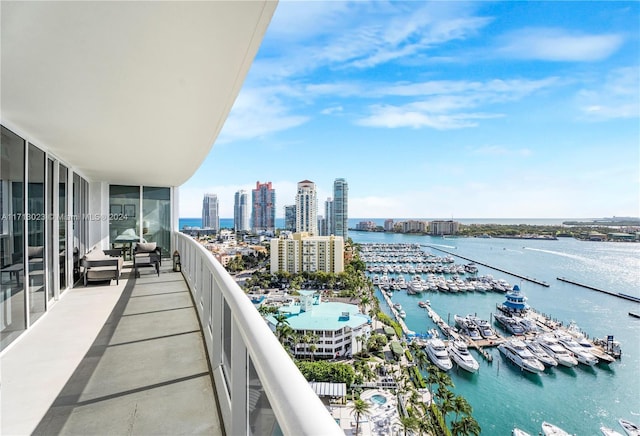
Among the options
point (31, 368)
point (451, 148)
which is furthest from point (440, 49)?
point (31, 368)

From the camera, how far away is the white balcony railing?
0.63 m

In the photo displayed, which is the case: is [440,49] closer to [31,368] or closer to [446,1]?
[446,1]

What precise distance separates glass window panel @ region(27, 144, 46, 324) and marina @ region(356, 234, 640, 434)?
25582 mm

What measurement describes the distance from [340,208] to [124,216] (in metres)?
68.3

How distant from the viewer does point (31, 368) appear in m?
2.97

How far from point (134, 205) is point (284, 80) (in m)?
52.3

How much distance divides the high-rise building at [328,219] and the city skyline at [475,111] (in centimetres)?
505

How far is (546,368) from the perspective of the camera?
28.0m

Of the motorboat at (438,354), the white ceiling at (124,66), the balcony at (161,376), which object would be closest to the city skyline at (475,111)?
the motorboat at (438,354)

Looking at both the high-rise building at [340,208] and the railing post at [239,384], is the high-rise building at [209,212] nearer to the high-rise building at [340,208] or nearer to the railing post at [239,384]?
the high-rise building at [340,208]

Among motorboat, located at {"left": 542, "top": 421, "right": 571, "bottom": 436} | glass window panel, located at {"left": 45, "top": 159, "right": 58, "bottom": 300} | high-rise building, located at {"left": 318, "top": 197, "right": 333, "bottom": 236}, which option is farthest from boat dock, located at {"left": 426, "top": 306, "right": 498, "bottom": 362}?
high-rise building, located at {"left": 318, "top": 197, "right": 333, "bottom": 236}

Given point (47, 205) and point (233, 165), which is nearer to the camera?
point (47, 205)

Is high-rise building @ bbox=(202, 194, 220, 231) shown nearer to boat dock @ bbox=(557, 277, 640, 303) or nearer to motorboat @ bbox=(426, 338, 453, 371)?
motorboat @ bbox=(426, 338, 453, 371)

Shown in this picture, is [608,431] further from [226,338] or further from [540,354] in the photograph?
[226,338]
